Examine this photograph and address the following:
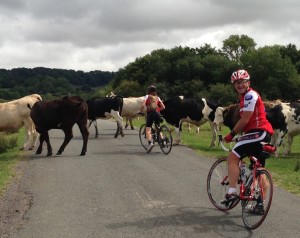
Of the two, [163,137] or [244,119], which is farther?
[163,137]

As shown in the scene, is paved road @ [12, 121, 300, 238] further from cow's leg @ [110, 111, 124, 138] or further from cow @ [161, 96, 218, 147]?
cow's leg @ [110, 111, 124, 138]

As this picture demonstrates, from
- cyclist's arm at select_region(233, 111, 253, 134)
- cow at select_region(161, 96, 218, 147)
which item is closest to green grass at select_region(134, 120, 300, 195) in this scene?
cow at select_region(161, 96, 218, 147)

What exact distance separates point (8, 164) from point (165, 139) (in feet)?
16.4

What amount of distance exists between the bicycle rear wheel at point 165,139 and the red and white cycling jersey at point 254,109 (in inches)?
310

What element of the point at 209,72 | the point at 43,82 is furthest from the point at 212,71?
the point at 43,82

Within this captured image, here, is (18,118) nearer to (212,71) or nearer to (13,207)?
(13,207)

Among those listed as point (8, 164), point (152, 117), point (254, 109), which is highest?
point (254, 109)

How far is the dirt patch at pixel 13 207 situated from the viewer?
22.6 ft

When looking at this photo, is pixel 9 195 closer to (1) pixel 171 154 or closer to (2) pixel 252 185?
(2) pixel 252 185

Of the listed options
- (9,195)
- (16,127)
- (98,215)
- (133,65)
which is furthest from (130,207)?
(133,65)

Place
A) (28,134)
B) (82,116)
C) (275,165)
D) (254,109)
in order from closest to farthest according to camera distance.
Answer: (254,109) → (275,165) → (82,116) → (28,134)

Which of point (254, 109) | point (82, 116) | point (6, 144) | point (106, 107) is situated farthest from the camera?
point (106, 107)

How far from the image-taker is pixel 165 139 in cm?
1497

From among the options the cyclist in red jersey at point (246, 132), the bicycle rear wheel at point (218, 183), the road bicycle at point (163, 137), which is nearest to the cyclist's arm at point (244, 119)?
the cyclist in red jersey at point (246, 132)
